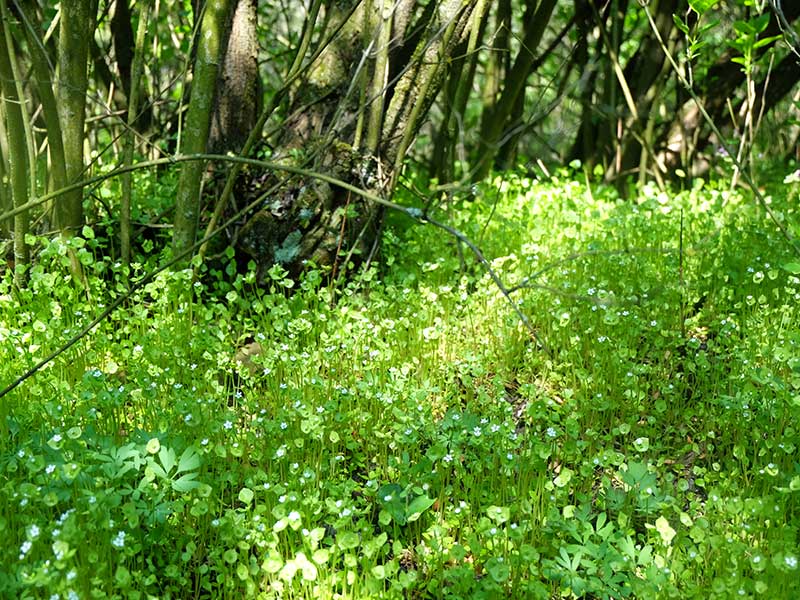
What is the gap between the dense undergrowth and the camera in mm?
2656

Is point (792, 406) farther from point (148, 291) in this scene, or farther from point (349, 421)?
point (148, 291)

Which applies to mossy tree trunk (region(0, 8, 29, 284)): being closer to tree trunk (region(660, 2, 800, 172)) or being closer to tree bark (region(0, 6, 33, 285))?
tree bark (region(0, 6, 33, 285))

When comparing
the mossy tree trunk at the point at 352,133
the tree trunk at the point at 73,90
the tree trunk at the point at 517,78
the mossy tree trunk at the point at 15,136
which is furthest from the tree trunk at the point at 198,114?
the tree trunk at the point at 517,78

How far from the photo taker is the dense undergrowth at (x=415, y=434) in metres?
2.66

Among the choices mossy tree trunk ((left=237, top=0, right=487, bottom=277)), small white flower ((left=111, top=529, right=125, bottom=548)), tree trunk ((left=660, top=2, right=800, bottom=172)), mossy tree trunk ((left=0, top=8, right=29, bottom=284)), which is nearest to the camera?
small white flower ((left=111, top=529, right=125, bottom=548))

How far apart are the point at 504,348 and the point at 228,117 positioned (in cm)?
219

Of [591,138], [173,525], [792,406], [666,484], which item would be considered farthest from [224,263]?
[591,138]

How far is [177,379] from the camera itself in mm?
3705

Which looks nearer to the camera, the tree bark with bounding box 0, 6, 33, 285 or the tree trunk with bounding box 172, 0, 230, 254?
the tree bark with bounding box 0, 6, 33, 285

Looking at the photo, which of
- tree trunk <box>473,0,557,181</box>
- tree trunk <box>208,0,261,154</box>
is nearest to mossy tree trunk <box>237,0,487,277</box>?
tree trunk <box>208,0,261,154</box>

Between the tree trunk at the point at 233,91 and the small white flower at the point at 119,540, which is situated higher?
the tree trunk at the point at 233,91

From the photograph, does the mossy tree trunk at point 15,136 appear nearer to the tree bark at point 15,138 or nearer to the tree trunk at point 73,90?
the tree bark at point 15,138

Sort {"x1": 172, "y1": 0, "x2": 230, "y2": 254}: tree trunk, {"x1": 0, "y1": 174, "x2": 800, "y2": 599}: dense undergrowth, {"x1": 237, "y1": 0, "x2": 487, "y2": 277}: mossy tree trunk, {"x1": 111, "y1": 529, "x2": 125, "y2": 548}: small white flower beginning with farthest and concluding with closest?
1. {"x1": 237, "y1": 0, "x2": 487, "y2": 277}: mossy tree trunk
2. {"x1": 172, "y1": 0, "x2": 230, "y2": 254}: tree trunk
3. {"x1": 0, "y1": 174, "x2": 800, "y2": 599}: dense undergrowth
4. {"x1": 111, "y1": 529, "x2": 125, "y2": 548}: small white flower

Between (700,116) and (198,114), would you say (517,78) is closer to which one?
(700,116)
